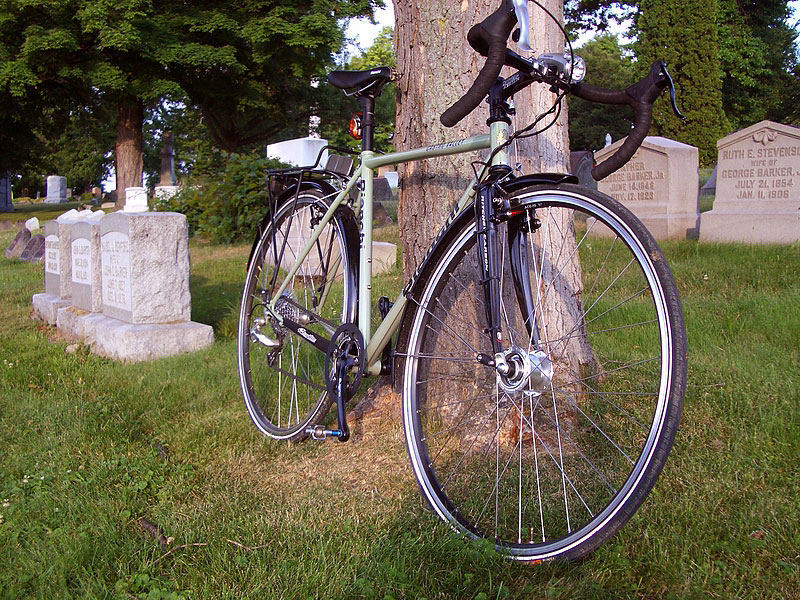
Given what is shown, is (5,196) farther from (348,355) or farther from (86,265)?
(348,355)

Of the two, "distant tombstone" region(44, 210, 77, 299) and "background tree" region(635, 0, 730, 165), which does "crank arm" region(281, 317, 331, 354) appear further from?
"background tree" region(635, 0, 730, 165)

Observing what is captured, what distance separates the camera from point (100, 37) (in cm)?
2047

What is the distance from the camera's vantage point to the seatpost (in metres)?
2.91

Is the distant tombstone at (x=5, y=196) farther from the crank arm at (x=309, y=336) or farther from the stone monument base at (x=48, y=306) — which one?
the crank arm at (x=309, y=336)

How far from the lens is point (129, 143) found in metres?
23.7

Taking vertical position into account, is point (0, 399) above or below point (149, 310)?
below

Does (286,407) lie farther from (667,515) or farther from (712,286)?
(712,286)

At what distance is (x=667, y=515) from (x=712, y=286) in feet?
13.5

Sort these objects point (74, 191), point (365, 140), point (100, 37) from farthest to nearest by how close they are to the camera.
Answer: point (74, 191) < point (100, 37) < point (365, 140)

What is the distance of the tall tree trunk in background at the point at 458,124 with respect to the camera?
10.0ft

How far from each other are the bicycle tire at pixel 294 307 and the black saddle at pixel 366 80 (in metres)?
0.49

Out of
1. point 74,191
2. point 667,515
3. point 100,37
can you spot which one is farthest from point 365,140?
point 74,191

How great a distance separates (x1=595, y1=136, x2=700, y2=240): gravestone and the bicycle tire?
7156mm

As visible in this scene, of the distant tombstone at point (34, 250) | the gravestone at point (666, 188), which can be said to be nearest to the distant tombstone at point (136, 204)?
the distant tombstone at point (34, 250)
